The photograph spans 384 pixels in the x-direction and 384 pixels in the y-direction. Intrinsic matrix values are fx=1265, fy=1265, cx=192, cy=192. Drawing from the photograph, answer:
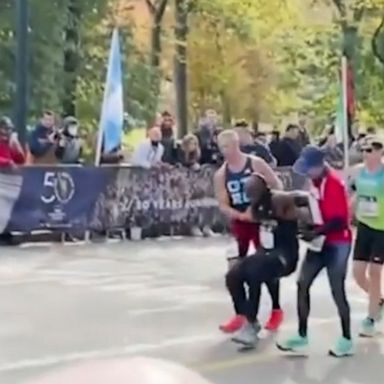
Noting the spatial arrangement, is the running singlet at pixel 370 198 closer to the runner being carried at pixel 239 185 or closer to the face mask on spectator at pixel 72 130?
the runner being carried at pixel 239 185

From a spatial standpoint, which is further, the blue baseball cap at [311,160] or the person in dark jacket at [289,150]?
the person in dark jacket at [289,150]

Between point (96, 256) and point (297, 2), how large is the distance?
2881cm

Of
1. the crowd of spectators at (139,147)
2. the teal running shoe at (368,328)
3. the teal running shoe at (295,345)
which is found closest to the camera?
the teal running shoe at (295,345)

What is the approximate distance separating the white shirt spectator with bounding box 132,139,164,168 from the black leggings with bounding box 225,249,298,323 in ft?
30.4

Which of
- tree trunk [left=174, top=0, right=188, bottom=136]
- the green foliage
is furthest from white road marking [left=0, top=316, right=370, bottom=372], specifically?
tree trunk [left=174, top=0, right=188, bottom=136]

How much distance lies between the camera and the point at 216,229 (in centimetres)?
2030

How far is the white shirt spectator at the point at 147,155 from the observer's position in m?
19.3

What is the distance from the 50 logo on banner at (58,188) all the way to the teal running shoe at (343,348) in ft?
28.3

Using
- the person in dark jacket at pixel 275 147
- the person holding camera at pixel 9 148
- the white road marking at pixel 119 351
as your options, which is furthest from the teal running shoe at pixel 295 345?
the person in dark jacket at pixel 275 147

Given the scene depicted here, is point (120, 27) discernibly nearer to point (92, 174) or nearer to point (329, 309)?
point (92, 174)

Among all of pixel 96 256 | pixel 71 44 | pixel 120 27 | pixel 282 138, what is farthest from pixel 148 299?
pixel 120 27

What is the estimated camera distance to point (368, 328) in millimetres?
10766

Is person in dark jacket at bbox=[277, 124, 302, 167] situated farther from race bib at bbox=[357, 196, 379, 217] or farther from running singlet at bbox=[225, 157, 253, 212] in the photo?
running singlet at bbox=[225, 157, 253, 212]

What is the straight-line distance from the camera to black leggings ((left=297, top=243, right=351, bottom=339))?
31.2 ft
